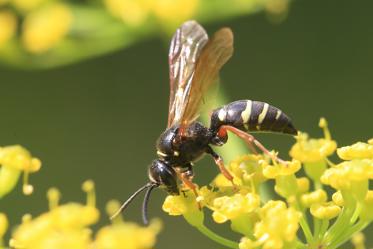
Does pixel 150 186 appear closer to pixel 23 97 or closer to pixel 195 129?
pixel 195 129

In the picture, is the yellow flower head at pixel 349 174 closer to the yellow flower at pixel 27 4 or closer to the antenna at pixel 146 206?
the antenna at pixel 146 206

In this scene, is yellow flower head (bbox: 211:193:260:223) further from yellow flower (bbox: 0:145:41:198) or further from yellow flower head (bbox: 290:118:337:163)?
yellow flower (bbox: 0:145:41:198)

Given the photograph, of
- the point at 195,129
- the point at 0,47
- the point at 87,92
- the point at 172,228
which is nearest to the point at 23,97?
the point at 87,92

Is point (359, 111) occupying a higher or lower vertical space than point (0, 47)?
lower

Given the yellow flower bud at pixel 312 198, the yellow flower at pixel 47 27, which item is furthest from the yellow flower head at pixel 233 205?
the yellow flower at pixel 47 27

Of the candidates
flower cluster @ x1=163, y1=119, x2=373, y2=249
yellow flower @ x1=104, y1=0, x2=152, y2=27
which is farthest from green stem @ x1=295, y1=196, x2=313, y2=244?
yellow flower @ x1=104, y1=0, x2=152, y2=27

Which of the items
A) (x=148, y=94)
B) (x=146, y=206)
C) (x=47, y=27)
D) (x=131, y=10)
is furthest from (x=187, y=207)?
(x=148, y=94)
